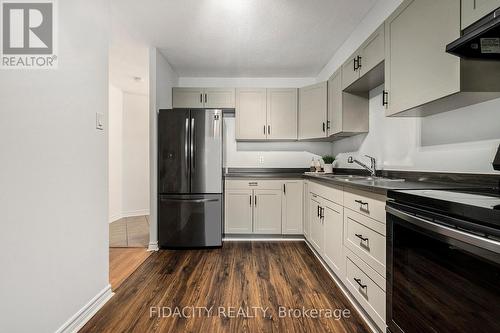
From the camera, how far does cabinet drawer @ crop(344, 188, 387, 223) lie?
1.34m

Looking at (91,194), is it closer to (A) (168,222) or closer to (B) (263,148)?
(A) (168,222)

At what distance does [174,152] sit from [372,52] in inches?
91.8

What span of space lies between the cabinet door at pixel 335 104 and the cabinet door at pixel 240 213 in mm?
1371

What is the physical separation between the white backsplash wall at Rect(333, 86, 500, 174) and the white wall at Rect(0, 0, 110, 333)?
2.43 metres

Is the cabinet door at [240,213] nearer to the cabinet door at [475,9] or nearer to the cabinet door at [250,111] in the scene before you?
the cabinet door at [250,111]

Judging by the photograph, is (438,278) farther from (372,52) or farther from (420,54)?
(372,52)

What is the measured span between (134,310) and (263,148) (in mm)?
2743

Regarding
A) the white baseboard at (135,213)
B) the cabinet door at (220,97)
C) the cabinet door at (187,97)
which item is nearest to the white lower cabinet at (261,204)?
the cabinet door at (220,97)

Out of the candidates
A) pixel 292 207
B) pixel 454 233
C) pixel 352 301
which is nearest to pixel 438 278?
pixel 454 233

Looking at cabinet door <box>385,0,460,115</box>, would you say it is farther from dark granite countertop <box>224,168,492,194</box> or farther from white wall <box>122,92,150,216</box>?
white wall <box>122,92,150,216</box>

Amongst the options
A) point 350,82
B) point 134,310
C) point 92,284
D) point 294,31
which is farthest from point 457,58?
point 92,284

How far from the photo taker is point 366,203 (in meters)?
1.50

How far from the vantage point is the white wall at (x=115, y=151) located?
427 cm

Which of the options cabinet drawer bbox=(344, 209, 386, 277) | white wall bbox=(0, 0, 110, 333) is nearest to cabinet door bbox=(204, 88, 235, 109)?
white wall bbox=(0, 0, 110, 333)
